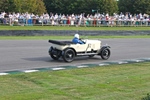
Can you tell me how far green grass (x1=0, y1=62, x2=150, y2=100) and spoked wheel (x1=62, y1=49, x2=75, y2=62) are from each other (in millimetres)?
1971

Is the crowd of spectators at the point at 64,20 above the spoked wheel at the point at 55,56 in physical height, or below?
above

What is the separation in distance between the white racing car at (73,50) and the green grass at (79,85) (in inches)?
82.1

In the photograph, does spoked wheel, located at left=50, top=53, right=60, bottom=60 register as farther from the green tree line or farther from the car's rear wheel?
the green tree line

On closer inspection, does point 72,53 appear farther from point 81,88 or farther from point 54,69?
point 81,88

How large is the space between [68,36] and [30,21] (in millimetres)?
6313

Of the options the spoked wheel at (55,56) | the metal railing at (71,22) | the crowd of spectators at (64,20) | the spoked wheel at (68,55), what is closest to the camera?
the spoked wheel at (68,55)

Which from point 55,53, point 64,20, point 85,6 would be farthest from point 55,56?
point 85,6

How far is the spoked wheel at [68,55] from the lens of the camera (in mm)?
13406

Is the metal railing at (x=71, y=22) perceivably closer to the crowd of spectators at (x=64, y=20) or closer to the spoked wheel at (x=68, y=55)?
the crowd of spectators at (x=64, y=20)

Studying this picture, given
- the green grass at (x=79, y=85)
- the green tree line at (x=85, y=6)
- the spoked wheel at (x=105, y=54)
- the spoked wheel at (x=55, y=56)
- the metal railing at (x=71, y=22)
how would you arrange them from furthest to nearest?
the green tree line at (x=85, y=6) < the metal railing at (x=71, y=22) < the spoked wheel at (x=105, y=54) < the spoked wheel at (x=55, y=56) < the green grass at (x=79, y=85)

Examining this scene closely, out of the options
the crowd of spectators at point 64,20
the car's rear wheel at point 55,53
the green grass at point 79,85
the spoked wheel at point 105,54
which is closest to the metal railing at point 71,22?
the crowd of spectators at point 64,20

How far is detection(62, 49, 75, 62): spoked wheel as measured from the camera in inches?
528

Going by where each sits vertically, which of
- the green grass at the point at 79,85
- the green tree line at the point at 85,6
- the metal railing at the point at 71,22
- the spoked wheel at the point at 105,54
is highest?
the green tree line at the point at 85,6

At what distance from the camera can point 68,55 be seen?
13.5 m
